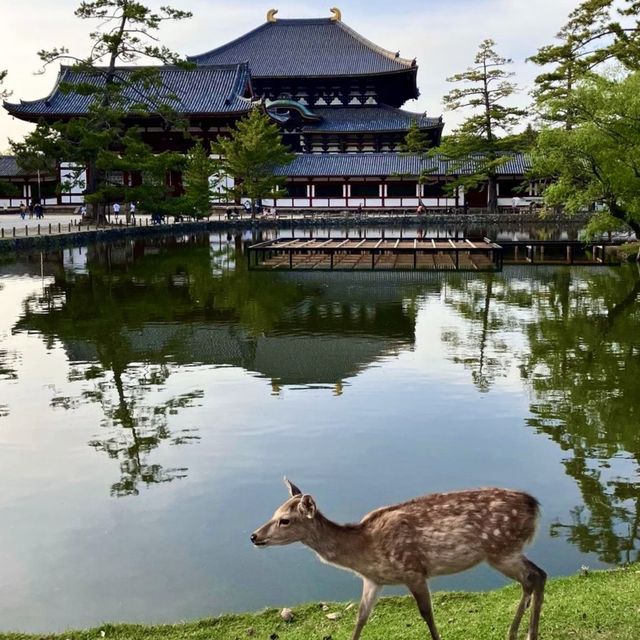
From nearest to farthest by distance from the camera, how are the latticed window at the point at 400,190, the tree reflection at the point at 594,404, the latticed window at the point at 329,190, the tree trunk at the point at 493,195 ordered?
the tree reflection at the point at 594,404
the tree trunk at the point at 493,195
the latticed window at the point at 400,190
the latticed window at the point at 329,190

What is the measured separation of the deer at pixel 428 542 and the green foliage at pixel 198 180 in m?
55.8

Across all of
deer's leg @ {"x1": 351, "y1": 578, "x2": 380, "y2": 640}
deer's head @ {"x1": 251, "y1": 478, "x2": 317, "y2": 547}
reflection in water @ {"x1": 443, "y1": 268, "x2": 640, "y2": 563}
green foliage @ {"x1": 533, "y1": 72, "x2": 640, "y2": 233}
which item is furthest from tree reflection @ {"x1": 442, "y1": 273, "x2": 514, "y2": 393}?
deer's head @ {"x1": 251, "y1": 478, "x2": 317, "y2": 547}

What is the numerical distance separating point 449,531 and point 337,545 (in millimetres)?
849

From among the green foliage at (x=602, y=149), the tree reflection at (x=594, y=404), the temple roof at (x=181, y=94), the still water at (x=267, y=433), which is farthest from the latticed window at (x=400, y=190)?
the still water at (x=267, y=433)

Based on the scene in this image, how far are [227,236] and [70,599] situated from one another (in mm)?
51529

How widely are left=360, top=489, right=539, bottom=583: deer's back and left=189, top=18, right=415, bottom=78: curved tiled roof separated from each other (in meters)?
77.6

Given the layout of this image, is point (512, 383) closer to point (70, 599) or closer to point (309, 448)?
point (309, 448)

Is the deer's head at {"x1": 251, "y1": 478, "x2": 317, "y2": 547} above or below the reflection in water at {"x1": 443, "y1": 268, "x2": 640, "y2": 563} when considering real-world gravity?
above

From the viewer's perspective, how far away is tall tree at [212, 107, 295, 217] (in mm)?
66875

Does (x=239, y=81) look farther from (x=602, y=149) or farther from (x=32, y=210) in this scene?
(x=602, y=149)

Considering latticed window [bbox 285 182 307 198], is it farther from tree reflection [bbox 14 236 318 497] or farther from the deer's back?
the deer's back

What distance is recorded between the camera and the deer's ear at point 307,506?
5570 mm

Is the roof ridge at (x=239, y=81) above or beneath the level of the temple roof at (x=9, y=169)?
above

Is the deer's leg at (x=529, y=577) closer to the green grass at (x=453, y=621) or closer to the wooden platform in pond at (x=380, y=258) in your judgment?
the green grass at (x=453, y=621)
